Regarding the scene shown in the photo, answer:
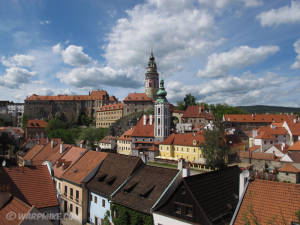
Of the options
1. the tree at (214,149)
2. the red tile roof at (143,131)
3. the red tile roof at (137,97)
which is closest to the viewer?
the tree at (214,149)

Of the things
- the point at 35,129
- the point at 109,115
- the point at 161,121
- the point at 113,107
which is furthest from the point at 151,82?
the point at 35,129

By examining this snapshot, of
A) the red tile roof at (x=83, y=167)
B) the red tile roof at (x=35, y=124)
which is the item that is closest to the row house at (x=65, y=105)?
the red tile roof at (x=35, y=124)

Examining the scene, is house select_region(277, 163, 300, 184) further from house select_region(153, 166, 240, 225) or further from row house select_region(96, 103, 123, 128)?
row house select_region(96, 103, 123, 128)

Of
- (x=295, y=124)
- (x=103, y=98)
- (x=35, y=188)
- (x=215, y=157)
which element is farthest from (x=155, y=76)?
(x=35, y=188)

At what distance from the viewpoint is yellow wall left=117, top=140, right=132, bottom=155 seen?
242 feet

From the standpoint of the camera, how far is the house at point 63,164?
2662 cm

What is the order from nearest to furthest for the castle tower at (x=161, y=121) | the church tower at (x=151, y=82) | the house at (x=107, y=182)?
the house at (x=107, y=182) → the castle tower at (x=161, y=121) → the church tower at (x=151, y=82)

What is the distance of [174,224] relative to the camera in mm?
15281

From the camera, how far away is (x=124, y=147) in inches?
2970

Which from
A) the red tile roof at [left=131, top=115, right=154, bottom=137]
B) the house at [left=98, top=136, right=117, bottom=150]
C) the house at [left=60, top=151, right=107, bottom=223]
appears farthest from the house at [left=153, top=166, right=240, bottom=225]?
the house at [left=98, top=136, right=117, bottom=150]

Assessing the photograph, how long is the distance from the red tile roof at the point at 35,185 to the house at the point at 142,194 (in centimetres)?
473

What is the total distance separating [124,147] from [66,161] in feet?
152

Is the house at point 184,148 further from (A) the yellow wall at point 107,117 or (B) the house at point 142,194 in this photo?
(A) the yellow wall at point 107,117

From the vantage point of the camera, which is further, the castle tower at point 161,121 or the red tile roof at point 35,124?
the red tile roof at point 35,124
